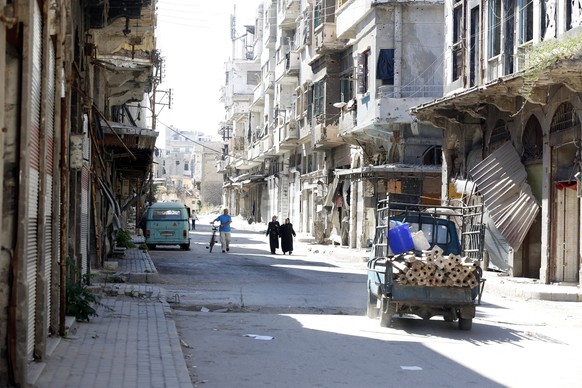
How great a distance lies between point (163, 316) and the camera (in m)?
14.6

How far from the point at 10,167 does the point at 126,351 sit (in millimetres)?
3631

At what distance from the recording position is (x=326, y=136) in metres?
45.4

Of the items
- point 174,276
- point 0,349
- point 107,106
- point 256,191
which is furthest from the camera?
point 256,191

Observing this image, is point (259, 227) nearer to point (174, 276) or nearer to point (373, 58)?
point (373, 58)

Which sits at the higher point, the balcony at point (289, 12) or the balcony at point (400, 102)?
the balcony at point (289, 12)

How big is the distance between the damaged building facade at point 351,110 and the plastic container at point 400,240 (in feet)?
68.6

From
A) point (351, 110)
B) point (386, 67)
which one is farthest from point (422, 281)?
point (351, 110)

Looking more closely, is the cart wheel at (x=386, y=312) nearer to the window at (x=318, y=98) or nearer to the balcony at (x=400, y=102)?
the balcony at (x=400, y=102)

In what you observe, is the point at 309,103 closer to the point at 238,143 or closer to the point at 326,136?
the point at 326,136

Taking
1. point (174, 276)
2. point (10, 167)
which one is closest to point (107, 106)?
point (174, 276)

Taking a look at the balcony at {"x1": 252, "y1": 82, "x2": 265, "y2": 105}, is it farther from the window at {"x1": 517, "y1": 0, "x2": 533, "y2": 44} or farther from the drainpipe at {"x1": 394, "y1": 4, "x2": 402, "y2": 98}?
the window at {"x1": 517, "y1": 0, "x2": 533, "y2": 44}

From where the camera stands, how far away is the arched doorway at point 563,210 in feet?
76.4

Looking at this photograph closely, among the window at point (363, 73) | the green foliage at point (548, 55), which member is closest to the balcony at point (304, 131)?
the window at point (363, 73)

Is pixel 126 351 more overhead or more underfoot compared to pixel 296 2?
more underfoot
